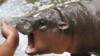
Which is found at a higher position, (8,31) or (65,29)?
(8,31)

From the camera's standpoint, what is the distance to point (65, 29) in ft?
12.6

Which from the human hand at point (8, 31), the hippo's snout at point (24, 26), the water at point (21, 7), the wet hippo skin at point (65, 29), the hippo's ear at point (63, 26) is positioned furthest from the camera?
the water at point (21, 7)

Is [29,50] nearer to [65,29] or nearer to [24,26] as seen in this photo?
[24,26]

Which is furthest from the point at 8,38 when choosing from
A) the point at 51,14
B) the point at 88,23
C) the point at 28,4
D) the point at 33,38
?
the point at 28,4


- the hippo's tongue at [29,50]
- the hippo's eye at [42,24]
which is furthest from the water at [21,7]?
the hippo's tongue at [29,50]

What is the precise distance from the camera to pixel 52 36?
3852 mm

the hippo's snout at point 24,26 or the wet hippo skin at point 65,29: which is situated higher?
the hippo's snout at point 24,26

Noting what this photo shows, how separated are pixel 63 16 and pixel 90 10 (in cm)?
34

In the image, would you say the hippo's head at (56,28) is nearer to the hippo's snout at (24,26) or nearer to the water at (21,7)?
the hippo's snout at (24,26)

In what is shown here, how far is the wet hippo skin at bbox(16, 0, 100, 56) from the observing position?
3.73m

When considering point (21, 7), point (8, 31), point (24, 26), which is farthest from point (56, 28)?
point (21, 7)

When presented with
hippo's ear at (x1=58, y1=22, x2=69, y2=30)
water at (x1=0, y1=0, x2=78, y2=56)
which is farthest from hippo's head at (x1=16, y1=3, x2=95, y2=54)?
water at (x1=0, y1=0, x2=78, y2=56)

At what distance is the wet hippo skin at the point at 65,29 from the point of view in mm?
3734

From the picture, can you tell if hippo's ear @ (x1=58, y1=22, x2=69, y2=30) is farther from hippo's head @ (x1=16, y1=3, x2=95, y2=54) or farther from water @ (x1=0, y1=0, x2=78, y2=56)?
water @ (x1=0, y1=0, x2=78, y2=56)
